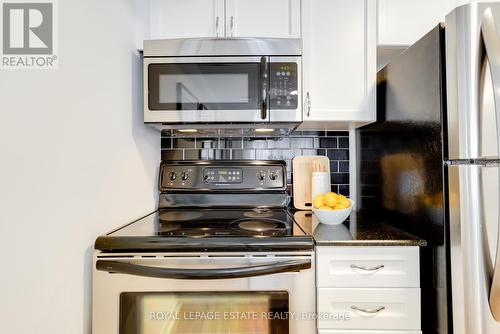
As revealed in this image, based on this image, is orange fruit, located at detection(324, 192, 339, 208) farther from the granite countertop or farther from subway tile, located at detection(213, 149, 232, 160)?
subway tile, located at detection(213, 149, 232, 160)

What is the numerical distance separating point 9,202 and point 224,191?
1.04 metres

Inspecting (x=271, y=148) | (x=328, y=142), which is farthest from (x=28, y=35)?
(x=328, y=142)

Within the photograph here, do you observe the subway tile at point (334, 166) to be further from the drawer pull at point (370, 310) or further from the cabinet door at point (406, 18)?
the drawer pull at point (370, 310)

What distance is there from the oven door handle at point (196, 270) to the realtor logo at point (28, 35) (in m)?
0.66

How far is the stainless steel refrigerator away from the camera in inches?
34.3

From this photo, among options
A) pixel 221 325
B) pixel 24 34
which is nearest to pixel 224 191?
pixel 221 325

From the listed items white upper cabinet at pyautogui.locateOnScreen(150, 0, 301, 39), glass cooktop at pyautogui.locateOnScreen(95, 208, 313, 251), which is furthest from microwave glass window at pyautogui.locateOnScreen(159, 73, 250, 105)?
glass cooktop at pyautogui.locateOnScreen(95, 208, 313, 251)

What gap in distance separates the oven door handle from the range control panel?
698 millimetres

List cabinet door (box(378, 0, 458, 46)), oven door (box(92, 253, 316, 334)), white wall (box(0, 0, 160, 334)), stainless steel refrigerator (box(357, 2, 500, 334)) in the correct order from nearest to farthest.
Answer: white wall (box(0, 0, 160, 334)) < stainless steel refrigerator (box(357, 2, 500, 334)) < oven door (box(92, 253, 316, 334)) < cabinet door (box(378, 0, 458, 46))

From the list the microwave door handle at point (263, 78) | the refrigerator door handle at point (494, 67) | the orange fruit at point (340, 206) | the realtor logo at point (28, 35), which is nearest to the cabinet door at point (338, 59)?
the microwave door handle at point (263, 78)

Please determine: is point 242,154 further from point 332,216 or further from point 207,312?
point 207,312

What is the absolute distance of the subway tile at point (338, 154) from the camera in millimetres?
1734

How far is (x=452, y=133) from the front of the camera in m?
0.92

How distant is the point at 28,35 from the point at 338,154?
1.52 m
